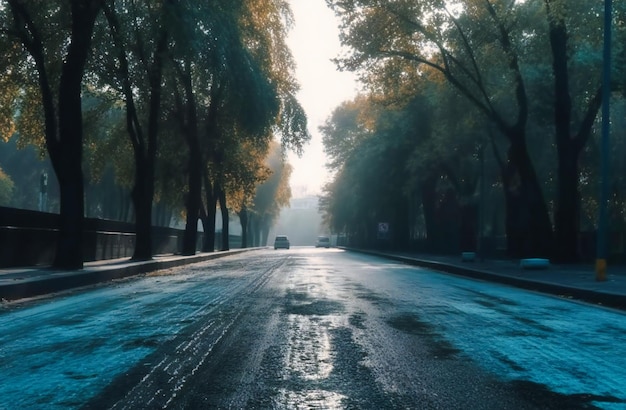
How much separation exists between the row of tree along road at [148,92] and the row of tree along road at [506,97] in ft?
17.1

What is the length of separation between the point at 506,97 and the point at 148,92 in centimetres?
1492

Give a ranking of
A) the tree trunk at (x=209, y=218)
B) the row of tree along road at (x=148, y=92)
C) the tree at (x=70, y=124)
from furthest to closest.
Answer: the tree trunk at (x=209, y=218) → the row of tree along road at (x=148, y=92) → the tree at (x=70, y=124)

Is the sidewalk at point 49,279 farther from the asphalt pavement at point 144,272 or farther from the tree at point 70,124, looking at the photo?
the tree at point 70,124

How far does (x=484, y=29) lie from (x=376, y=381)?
23301 millimetres

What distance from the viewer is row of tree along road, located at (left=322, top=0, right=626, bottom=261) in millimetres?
26703

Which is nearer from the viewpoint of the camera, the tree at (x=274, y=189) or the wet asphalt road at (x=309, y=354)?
the wet asphalt road at (x=309, y=354)

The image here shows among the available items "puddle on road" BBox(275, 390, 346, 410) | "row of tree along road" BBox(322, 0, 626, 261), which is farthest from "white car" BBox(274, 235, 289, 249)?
"puddle on road" BBox(275, 390, 346, 410)

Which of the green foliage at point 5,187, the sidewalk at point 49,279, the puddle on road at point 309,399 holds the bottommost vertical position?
the puddle on road at point 309,399

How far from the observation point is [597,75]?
2733cm

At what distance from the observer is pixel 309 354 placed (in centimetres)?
711

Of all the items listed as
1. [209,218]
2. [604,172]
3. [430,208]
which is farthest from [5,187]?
[604,172]

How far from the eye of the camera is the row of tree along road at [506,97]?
26.7 meters

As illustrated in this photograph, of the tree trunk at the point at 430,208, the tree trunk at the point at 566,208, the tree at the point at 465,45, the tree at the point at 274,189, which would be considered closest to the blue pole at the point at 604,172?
the tree at the point at 465,45

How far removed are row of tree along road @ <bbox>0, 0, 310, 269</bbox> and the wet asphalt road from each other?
824 centimetres
